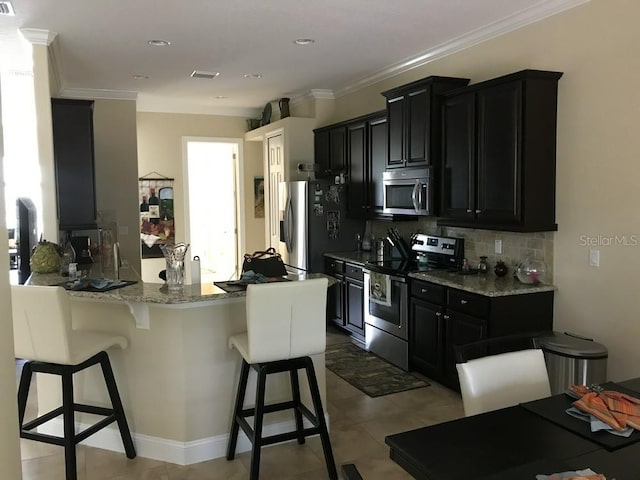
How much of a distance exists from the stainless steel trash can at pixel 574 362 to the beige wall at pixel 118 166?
5.06 meters

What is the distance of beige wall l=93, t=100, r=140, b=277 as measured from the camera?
6762 millimetres

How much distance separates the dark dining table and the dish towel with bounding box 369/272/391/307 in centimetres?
301

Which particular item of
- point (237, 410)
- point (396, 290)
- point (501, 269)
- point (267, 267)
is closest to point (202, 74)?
point (267, 267)

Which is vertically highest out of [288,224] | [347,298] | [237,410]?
[288,224]

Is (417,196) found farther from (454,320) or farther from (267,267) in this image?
(267,267)

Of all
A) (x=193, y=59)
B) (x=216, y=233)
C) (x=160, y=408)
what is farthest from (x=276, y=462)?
(x=216, y=233)

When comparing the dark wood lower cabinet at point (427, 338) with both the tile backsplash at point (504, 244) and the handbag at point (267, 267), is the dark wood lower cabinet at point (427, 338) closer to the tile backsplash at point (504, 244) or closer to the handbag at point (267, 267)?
the tile backsplash at point (504, 244)

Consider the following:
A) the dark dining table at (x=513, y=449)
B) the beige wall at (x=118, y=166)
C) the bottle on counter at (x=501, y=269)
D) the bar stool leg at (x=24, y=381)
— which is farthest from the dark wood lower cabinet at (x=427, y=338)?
the beige wall at (x=118, y=166)

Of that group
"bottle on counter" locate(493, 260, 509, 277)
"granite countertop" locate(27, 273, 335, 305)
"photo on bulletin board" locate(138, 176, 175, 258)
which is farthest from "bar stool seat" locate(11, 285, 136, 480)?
"photo on bulletin board" locate(138, 176, 175, 258)

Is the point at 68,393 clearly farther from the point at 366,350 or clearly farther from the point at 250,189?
the point at 250,189

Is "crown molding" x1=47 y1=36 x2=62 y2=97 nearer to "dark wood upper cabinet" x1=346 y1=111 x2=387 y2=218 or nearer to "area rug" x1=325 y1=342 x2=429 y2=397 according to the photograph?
"dark wood upper cabinet" x1=346 y1=111 x2=387 y2=218

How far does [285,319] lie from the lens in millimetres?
2844

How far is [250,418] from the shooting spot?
3.37 meters

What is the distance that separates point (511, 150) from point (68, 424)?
3220mm
